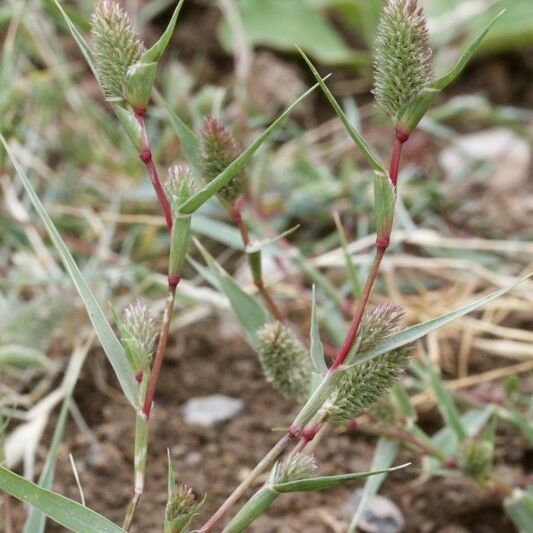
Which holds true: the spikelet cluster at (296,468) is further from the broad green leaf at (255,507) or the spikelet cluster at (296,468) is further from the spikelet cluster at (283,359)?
the spikelet cluster at (283,359)

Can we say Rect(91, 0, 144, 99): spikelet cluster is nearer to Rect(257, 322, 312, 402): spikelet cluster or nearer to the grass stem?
the grass stem

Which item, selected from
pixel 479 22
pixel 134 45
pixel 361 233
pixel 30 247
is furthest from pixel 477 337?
pixel 479 22

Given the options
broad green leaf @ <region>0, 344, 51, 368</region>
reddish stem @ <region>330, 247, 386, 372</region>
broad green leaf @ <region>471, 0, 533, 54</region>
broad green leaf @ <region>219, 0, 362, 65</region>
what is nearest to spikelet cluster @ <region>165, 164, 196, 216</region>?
reddish stem @ <region>330, 247, 386, 372</region>

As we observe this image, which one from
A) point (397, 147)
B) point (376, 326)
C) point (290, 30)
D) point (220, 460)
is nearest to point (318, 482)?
point (376, 326)

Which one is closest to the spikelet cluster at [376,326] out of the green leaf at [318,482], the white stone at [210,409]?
the green leaf at [318,482]

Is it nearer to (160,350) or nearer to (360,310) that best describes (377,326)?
(360,310)
